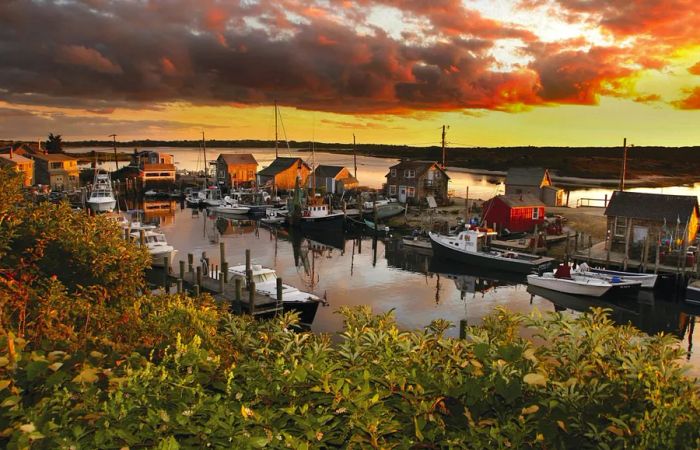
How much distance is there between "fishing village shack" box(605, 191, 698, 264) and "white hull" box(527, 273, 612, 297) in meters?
5.96

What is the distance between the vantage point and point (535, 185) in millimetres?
63406

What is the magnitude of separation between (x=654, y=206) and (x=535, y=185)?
26546 millimetres

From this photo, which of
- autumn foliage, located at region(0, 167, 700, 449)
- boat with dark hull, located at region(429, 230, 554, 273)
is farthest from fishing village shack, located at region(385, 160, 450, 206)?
autumn foliage, located at region(0, 167, 700, 449)

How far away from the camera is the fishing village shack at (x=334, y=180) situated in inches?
3157

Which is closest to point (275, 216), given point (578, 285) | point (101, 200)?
point (101, 200)

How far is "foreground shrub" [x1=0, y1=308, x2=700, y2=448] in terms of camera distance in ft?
13.1

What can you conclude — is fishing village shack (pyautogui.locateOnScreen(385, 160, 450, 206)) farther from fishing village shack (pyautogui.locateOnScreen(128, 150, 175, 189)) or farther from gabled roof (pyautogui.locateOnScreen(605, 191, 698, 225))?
fishing village shack (pyautogui.locateOnScreen(128, 150, 175, 189))

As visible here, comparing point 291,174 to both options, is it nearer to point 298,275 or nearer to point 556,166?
point 298,275

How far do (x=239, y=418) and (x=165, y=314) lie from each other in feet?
11.3

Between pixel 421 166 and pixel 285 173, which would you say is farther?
pixel 285 173

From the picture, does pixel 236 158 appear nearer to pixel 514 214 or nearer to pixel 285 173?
pixel 285 173

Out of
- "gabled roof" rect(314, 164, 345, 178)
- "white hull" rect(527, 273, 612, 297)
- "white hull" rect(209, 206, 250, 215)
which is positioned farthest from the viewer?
"gabled roof" rect(314, 164, 345, 178)

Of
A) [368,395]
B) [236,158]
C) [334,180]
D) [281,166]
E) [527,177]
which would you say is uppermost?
[236,158]

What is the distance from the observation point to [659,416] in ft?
12.8
